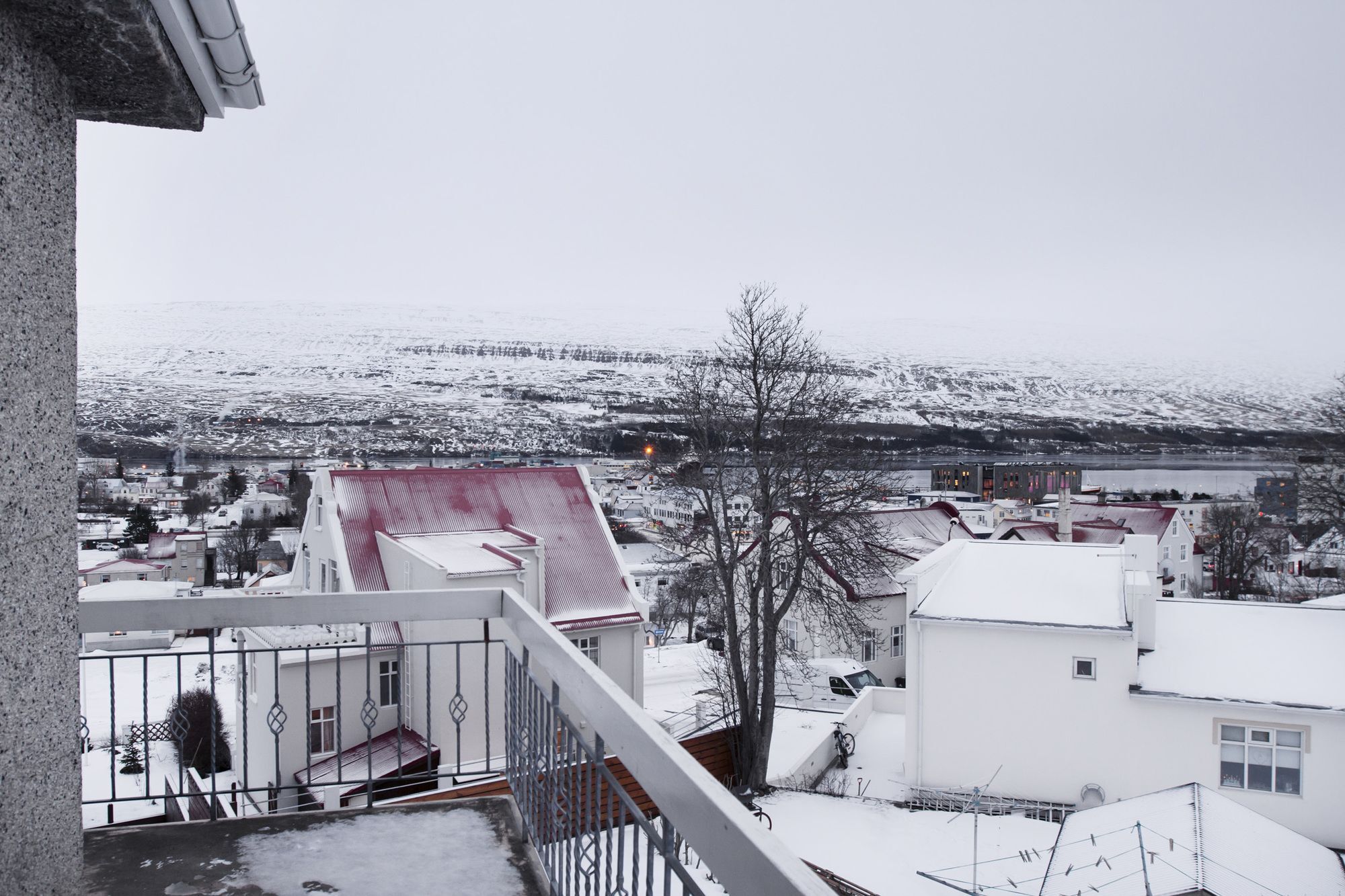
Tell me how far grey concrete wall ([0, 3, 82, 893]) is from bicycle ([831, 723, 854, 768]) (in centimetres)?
1654

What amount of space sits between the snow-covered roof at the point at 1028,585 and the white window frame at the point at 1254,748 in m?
2.11

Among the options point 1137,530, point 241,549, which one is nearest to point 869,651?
point 1137,530

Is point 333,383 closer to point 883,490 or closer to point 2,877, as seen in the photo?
point 883,490

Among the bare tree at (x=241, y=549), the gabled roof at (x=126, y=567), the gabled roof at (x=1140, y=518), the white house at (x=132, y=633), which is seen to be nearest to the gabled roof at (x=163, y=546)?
the gabled roof at (x=126, y=567)

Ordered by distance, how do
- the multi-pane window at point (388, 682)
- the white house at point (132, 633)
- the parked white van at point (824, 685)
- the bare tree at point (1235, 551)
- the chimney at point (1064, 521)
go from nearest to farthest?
the white house at point (132, 633)
the multi-pane window at point (388, 682)
the parked white van at point (824, 685)
the chimney at point (1064, 521)
the bare tree at point (1235, 551)

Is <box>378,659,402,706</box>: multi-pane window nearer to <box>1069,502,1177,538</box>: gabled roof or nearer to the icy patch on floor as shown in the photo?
the icy patch on floor

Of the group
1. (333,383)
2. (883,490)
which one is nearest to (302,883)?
(883,490)

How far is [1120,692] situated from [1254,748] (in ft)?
6.59

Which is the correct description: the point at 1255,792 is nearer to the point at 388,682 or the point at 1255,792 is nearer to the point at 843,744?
the point at 843,744

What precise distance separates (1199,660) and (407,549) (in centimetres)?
1352

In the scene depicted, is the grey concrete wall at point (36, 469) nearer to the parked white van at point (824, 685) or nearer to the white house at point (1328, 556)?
the parked white van at point (824, 685)

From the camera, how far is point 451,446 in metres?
70.1

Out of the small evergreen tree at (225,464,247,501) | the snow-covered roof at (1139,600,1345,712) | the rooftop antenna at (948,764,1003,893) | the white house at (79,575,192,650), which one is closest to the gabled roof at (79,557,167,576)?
the small evergreen tree at (225,464,247,501)

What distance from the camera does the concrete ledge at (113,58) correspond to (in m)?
1.53
